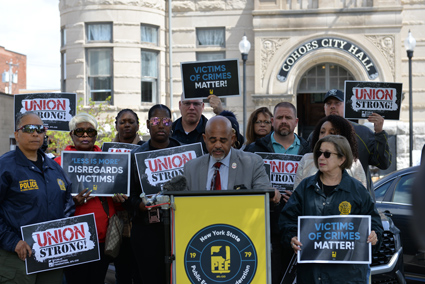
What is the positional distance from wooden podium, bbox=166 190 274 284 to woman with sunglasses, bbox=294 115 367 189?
1.06m

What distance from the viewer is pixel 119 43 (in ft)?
68.7

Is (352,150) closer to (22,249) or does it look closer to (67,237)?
(67,237)

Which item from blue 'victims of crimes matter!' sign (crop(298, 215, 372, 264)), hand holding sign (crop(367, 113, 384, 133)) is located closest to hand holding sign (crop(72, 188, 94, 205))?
blue 'victims of crimes matter!' sign (crop(298, 215, 372, 264))

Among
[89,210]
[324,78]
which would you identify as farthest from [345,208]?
[324,78]

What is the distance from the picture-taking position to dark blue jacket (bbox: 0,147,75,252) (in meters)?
5.04

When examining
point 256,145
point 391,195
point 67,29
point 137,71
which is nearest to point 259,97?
point 137,71

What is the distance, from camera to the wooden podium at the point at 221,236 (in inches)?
181

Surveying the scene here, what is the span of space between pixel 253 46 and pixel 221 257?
16941mm

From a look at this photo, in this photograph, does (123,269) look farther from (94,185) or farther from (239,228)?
(239,228)

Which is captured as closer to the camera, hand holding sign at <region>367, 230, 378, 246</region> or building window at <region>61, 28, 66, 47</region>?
hand holding sign at <region>367, 230, 378, 246</region>

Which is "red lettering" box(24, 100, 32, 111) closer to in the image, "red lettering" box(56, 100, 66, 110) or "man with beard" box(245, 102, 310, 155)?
"red lettering" box(56, 100, 66, 110)

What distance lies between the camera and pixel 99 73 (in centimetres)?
2136

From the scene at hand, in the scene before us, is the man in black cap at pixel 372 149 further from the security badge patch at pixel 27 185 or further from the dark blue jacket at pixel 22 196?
the security badge patch at pixel 27 185

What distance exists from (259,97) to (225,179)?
15.6 meters
